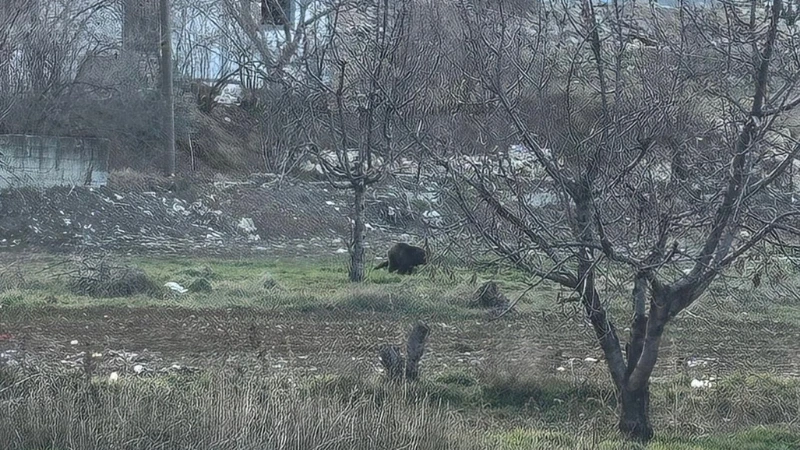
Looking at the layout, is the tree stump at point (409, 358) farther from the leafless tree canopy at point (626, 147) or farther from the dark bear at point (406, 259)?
the dark bear at point (406, 259)

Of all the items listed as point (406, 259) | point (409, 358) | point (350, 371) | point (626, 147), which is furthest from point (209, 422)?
point (406, 259)

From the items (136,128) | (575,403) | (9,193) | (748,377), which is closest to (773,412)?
(748,377)

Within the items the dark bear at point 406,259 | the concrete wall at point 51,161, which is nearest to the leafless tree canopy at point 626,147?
the dark bear at point 406,259

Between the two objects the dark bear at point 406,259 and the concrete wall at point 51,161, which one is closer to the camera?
the dark bear at point 406,259

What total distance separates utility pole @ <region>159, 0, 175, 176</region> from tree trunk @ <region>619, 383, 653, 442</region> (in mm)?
20695

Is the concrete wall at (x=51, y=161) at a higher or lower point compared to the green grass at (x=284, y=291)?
higher

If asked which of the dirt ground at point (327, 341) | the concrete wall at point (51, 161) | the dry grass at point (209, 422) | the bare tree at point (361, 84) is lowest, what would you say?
the dirt ground at point (327, 341)

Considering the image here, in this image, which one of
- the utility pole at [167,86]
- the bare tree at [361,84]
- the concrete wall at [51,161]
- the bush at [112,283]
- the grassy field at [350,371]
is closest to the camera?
the grassy field at [350,371]

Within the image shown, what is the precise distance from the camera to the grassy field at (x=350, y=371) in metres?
6.71

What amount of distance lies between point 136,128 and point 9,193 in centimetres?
689

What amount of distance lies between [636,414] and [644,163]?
1.95 metres

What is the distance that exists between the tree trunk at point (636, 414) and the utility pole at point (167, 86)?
67.9ft

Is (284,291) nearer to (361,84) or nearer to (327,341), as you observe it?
(361,84)

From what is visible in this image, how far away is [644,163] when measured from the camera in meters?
7.28
